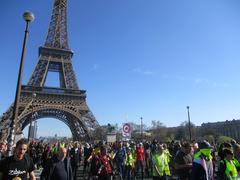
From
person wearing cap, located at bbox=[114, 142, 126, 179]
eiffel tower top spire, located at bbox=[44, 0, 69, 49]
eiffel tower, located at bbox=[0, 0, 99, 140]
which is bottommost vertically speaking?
person wearing cap, located at bbox=[114, 142, 126, 179]

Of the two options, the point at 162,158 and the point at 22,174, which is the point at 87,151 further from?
the point at 22,174

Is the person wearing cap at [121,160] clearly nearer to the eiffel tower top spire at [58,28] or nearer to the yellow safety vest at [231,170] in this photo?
the yellow safety vest at [231,170]

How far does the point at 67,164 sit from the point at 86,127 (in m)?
46.0

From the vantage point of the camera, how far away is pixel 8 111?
47594mm

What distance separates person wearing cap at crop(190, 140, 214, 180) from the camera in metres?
5.39

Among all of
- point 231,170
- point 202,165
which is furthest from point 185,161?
point 231,170

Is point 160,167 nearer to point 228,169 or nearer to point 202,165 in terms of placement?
point 202,165

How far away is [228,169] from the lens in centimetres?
512

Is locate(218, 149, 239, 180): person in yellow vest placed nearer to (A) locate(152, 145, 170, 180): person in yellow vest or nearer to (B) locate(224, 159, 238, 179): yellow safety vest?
(B) locate(224, 159, 238, 179): yellow safety vest

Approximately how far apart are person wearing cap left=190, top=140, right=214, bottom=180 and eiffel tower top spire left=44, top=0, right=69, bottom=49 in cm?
5776

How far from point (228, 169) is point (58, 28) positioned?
6136 centimetres

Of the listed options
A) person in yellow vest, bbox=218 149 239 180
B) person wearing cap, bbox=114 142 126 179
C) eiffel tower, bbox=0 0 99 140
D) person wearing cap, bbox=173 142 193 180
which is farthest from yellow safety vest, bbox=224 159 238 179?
eiffel tower, bbox=0 0 99 140

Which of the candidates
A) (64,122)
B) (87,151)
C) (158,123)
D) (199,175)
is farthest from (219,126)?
(199,175)

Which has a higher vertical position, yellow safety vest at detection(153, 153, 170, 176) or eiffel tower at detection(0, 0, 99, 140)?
eiffel tower at detection(0, 0, 99, 140)
